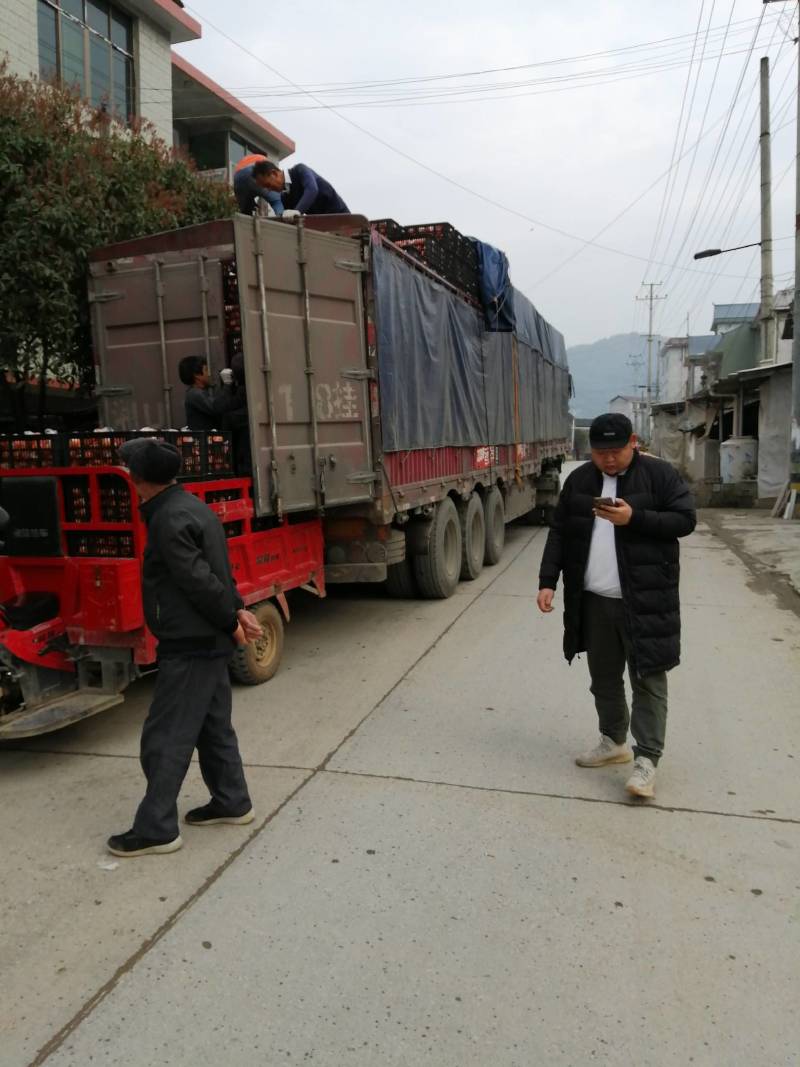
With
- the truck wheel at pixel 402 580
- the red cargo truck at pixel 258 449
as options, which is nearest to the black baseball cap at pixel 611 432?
the red cargo truck at pixel 258 449

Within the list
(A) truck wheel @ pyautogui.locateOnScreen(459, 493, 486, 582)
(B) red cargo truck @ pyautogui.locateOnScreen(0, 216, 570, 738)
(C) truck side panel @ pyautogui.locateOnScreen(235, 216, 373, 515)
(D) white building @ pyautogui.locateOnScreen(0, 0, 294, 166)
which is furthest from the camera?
(D) white building @ pyautogui.locateOnScreen(0, 0, 294, 166)

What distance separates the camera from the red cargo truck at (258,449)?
182 inches

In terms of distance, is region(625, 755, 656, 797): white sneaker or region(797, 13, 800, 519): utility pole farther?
region(797, 13, 800, 519): utility pole

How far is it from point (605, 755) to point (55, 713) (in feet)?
9.45

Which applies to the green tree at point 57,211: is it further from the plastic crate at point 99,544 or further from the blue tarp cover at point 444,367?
the plastic crate at point 99,544

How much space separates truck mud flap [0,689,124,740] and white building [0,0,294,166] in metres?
8.88

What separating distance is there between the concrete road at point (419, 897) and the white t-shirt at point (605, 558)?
976 mm

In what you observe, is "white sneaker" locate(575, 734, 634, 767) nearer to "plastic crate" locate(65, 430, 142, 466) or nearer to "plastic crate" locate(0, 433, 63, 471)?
"plastic crate" locate(65, 430, 142, 466)

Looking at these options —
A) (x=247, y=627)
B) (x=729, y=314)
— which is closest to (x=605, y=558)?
(x=247, y=627)

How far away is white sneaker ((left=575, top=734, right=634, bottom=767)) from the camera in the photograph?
14.0ft

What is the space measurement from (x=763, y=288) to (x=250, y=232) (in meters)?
20.2

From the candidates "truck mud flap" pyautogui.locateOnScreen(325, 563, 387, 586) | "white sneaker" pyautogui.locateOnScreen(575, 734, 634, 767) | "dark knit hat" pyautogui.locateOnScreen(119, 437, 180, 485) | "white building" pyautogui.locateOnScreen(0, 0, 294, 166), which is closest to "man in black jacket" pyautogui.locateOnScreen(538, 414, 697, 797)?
"white sneaker" pyautogui.locateOnScreen(575, 734, 634, 767)

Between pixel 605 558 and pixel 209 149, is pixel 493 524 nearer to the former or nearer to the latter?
pixel 605 558

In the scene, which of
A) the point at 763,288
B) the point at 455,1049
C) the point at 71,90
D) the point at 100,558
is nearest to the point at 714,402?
the point at 763,288
